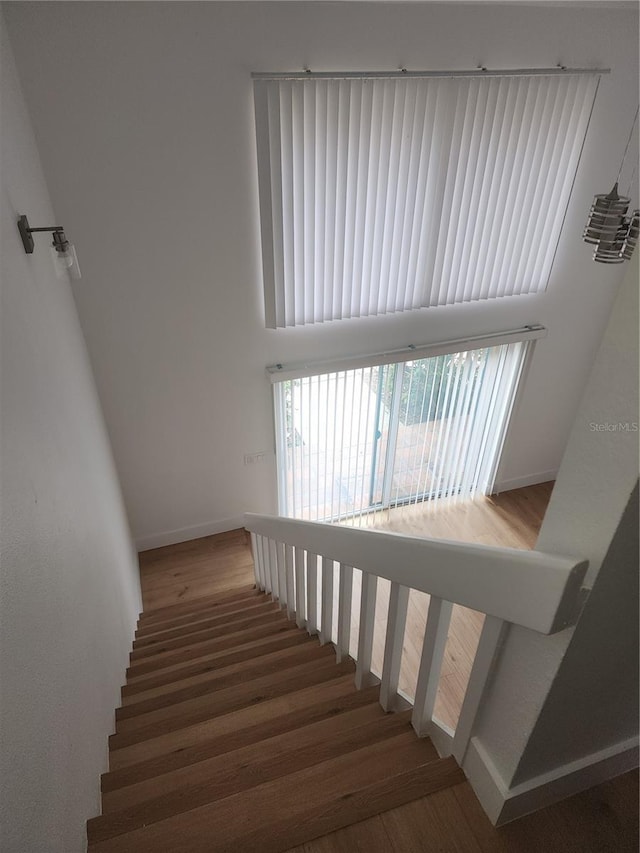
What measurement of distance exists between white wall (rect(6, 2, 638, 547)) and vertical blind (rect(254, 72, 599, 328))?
0.42ft

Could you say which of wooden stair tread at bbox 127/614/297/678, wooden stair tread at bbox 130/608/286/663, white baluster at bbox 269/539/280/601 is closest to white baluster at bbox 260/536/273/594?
white baluster at bbox 269/539/280/601

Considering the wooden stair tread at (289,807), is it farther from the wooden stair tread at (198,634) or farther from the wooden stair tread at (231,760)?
the wooden stair tread at (198,634)

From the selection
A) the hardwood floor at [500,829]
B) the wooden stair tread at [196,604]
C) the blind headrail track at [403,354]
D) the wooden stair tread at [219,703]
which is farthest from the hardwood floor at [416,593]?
the hardwood floor at [500,829]

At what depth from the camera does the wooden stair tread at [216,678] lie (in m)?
2.10

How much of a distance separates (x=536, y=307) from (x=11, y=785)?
4523 mm

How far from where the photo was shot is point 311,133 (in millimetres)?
3213

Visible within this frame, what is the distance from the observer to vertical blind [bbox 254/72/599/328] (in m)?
3.23

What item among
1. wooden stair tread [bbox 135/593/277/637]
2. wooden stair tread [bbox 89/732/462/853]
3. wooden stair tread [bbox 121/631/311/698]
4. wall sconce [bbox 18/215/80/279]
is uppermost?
wall sconce [bbox 18/215/80/279]

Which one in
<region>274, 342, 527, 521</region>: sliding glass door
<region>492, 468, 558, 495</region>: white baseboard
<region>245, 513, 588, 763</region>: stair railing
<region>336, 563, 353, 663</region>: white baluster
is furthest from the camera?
<region>492, 468, 558, 495</region>: white baseboard

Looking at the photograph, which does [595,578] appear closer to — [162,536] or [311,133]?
[311,133]

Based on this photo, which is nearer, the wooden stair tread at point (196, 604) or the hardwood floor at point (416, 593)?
the hardwood floor at point (416, 593)

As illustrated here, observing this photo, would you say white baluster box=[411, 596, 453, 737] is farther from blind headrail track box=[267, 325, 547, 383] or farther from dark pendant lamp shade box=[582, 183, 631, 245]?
blind headrail track box=[267, 325, 547, 383]

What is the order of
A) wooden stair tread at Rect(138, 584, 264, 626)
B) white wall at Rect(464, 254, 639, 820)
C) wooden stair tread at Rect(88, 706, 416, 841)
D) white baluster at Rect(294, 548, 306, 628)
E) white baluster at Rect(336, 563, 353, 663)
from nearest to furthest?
1. white wall at Rect(464, 254, 639, 820)
2. wooden stair tread at Rect(88, 706, 416, 841)
3. white baluster at Rect(336, 563, 353, 663)
4. white baluster at Rect(294, 548, 306, 628)
5. wooden stair tread at Rect(138, 584, 264, 626)

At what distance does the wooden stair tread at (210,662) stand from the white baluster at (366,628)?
64cm
